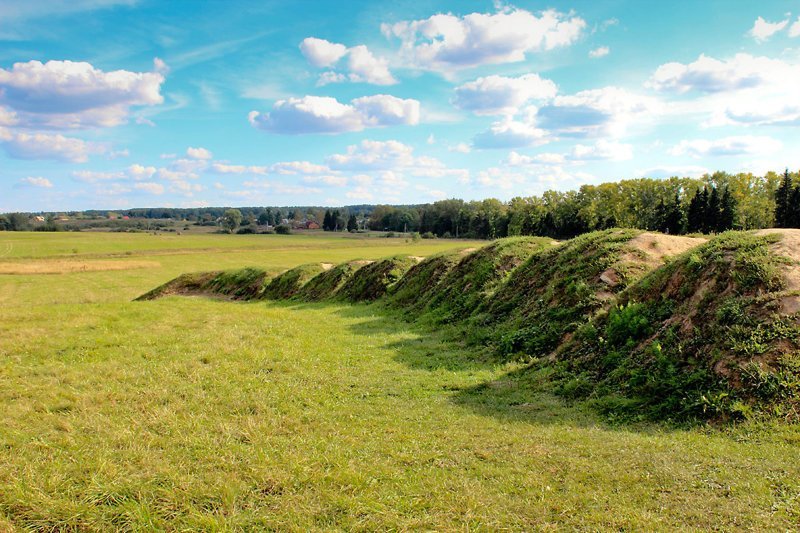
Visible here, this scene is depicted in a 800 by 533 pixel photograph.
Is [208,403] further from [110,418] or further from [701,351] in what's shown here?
[701,351]

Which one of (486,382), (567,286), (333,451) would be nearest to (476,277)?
(567,286)

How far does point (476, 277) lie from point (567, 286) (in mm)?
6304

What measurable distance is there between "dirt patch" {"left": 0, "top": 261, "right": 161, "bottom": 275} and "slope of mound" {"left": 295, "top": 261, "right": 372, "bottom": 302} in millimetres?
44346

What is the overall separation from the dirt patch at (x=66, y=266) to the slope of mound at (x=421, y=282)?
54.3 meters

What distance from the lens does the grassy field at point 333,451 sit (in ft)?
17.9

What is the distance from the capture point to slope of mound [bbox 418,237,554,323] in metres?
19.0

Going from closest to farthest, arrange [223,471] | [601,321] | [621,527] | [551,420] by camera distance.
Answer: [621,527] → [223,471] → [551,420] → [601,321]

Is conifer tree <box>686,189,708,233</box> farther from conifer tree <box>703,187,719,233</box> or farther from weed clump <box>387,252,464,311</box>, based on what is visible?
weed clump <box>387,252,464,311</box>

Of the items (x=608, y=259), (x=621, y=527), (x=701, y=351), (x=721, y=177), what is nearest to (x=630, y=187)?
(x=721, y=177)

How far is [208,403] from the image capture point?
905 centimetres

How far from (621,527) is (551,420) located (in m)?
3.41

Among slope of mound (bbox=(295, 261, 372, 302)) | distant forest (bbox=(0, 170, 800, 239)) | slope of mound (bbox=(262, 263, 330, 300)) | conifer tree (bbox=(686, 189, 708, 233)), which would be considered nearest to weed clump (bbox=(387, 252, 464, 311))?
slope of mound (bbox=(295, 261, 372, 302))

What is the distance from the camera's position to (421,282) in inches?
971

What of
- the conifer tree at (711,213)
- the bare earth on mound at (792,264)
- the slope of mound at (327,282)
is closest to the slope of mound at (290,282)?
the slope of mound at (327,282)
